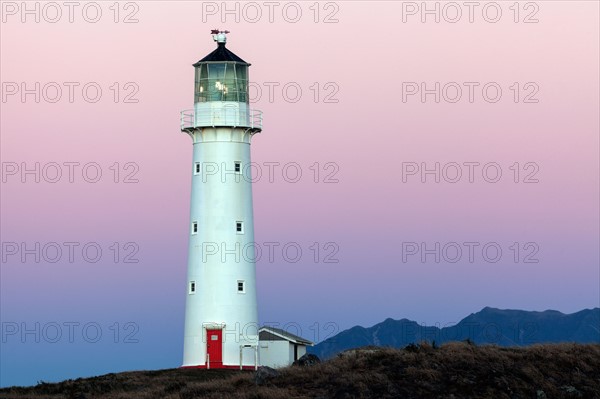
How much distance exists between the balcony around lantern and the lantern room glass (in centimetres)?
41

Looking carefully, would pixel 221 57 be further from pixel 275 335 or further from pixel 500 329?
pixel 500 329

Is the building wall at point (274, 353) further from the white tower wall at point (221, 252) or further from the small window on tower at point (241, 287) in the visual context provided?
the small window on tower at point (241, 287)

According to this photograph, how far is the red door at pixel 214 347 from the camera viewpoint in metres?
66.1

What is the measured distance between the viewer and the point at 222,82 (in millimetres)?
68250

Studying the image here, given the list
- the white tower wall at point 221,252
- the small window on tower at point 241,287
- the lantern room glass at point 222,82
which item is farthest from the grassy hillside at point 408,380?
the lantern room glass at point 222,82

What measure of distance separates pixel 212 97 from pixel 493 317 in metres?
92.4

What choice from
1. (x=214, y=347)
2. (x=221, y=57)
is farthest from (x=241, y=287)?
(x=221, y=57)

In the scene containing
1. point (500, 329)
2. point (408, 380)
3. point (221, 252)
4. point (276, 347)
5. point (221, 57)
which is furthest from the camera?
point (500, 329)

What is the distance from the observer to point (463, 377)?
166ft

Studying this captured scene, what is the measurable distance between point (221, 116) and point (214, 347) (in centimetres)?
1196

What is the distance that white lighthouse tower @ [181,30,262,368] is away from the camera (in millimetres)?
66312

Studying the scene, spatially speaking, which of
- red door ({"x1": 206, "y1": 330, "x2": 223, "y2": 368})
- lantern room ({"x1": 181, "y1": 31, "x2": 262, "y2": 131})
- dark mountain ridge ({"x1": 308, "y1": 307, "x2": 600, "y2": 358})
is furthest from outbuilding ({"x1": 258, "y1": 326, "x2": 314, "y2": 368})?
dark mountain ridge ({"x1": 308, "y1": 307, "x2": 600, "y2": 358})

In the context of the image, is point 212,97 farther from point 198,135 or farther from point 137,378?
point 137,378

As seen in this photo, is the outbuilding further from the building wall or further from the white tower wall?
the white tower wall
